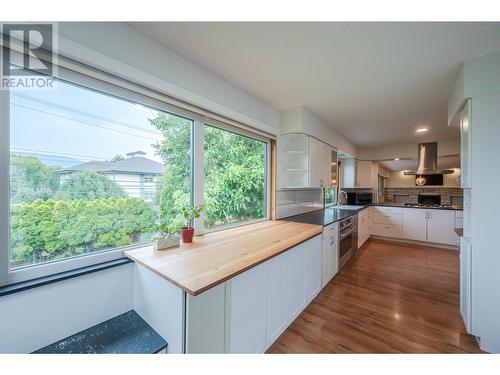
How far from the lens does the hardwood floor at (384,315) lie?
4.83ft

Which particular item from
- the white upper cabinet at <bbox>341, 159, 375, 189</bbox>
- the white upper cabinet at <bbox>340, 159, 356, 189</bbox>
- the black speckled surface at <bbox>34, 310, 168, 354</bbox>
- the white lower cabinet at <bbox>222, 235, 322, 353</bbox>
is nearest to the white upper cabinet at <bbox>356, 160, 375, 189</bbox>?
the white upper cabinet at <bbox>341, 159, 375, 189</bbox>

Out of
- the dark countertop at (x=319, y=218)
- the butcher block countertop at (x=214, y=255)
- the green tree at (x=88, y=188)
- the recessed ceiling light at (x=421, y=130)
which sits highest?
the recessed ceiling light at (x=421, y=130)

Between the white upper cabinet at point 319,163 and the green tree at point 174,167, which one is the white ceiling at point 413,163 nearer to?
the white upper cabinet at point 319,163

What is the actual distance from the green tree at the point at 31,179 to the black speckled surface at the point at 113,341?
2.55 ft

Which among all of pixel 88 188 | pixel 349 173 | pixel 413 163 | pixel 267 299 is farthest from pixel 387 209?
pixel 88 188

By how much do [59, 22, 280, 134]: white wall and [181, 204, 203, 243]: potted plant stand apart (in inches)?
35.1

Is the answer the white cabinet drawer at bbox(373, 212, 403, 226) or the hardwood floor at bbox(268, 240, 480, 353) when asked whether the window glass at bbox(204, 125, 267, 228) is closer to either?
the hardwood floor at bbox(268, 240, 480, 353)

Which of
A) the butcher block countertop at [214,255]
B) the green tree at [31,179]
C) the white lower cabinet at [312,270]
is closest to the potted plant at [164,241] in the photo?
the butcher block countertop at [214,255]

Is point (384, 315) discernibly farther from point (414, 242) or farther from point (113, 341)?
point (414, 242)

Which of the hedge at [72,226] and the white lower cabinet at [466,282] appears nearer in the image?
the hedge at [72,226]

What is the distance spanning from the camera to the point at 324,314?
184 centimetres

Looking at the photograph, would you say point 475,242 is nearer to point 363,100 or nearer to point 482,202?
point 482,202

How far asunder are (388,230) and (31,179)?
5.50 metres
